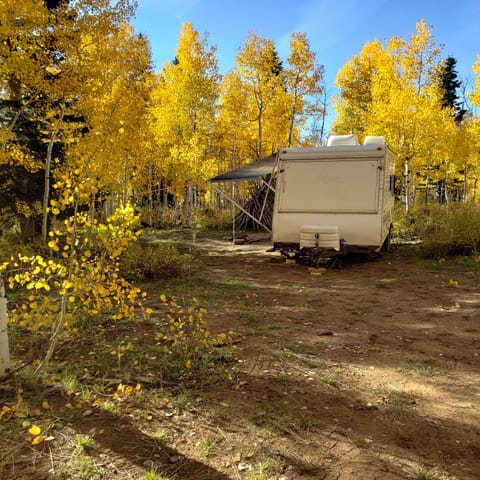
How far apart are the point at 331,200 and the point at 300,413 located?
649 centimetres

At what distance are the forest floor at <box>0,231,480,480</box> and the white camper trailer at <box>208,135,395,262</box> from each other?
308cm

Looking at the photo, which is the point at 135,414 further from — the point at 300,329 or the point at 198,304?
the point at 198,304

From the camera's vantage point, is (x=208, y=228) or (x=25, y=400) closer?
(x=25, y=400)

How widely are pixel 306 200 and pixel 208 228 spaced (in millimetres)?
10604

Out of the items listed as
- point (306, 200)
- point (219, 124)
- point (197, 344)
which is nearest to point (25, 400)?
point (197, 344)

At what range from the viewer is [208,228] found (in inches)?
754

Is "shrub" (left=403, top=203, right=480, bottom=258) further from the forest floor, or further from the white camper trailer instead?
the forest floor

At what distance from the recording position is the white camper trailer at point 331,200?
8531mm

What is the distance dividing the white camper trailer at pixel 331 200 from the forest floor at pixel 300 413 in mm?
3077

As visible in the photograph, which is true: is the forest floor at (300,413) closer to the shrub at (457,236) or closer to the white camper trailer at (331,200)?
the white camper trailer at (331,200)

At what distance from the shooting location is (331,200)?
8812 millimetres

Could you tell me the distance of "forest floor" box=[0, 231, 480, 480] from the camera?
2.33 meters

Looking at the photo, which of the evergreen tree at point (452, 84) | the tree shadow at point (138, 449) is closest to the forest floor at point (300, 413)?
the tree shadow at point (138, 449)

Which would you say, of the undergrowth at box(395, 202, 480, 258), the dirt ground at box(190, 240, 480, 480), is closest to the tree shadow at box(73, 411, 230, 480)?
the dirt ground at box(190, 240, 480, 480)
